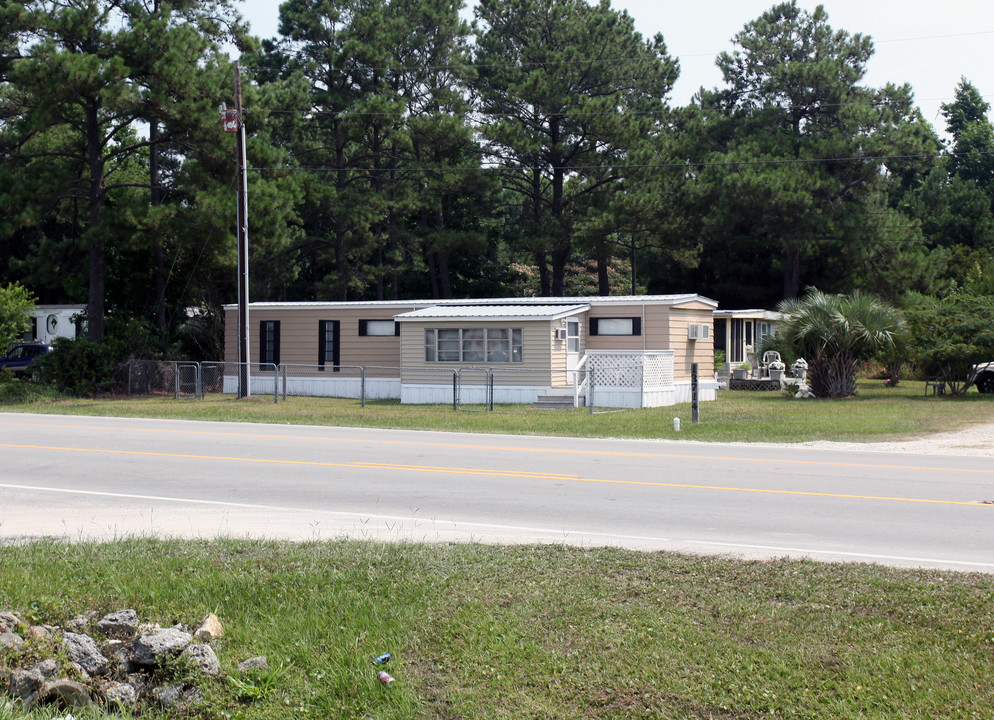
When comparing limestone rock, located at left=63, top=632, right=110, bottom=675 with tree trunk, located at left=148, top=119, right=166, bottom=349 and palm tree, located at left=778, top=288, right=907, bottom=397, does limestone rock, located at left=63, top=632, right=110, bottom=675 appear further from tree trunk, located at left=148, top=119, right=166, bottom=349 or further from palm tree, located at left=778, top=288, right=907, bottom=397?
tree trunk, located at left=148, top=119, right=166, bottom=349

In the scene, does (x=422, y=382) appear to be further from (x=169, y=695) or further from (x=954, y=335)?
(x=169, y=695)

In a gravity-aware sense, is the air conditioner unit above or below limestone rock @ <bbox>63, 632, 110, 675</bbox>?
above

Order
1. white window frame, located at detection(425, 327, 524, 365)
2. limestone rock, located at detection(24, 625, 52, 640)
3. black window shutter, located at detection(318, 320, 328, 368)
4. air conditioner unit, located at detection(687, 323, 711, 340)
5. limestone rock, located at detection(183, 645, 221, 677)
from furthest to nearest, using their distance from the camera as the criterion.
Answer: black window shutter, located at detection(318, 320, 328, 368), air conditioner unit, located at detection(687, 323, 711, 340), white window frame, located at detection(425, 327, 524, 365), limestone rock, located at detection(24, 625, 52, 640), limestone rock, located at detection(183, 645, 221, 677)

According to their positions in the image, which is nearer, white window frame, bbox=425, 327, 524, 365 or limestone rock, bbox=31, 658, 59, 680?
limestone rock, bbox=31, 658, 59, 680

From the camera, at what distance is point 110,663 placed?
6121 mm

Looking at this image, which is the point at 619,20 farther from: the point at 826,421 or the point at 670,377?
the point at 826,421

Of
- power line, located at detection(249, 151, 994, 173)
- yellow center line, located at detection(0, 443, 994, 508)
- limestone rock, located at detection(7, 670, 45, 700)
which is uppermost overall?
power line, located at detection(249, 151, 994, 173)

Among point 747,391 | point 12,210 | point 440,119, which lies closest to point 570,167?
point 440,119

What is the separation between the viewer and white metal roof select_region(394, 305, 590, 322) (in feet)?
92.6

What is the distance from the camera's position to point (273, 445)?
1781 cm

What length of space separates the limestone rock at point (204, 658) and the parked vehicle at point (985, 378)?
1146 inches

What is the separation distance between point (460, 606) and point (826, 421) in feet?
54.9

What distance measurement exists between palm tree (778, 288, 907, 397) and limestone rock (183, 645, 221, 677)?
25.1m

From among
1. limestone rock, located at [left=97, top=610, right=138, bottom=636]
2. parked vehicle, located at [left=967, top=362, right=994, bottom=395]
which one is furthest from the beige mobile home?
limestone rock, located at [left=97, top=610, right=138, bottom=636]
